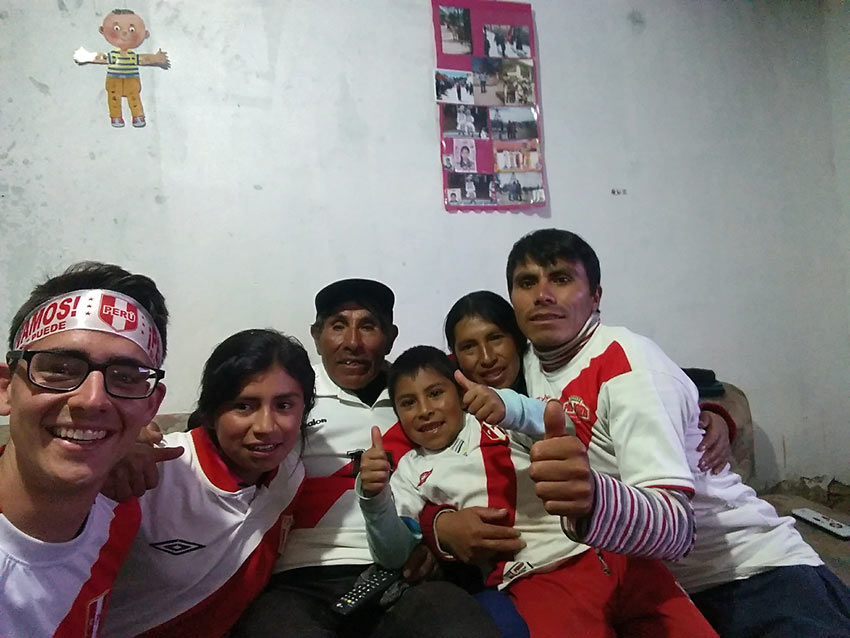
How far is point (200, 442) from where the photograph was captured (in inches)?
39.6

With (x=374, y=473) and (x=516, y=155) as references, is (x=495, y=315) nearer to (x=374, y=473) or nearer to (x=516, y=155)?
(x=374, y=473)

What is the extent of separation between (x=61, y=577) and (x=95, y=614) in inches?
3.4

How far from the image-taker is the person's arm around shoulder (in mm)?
1015

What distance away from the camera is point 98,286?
78 cm

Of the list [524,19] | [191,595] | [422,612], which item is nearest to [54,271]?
[191,595]

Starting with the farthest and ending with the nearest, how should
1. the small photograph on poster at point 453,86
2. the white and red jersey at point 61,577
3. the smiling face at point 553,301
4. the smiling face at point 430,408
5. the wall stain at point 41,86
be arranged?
the small photograph on poster at point 453,86, the wall stain at point 41,86, the smiling face at point 430,408, the smiling face at point 553,301, the white and red jersey at point 61,577

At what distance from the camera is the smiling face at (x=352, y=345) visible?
1.30 metres

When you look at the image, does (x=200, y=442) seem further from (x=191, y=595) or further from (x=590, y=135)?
(x=590, y=135)

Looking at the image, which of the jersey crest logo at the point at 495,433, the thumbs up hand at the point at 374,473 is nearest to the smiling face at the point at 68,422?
the thumbs up hand at the point at 374,473

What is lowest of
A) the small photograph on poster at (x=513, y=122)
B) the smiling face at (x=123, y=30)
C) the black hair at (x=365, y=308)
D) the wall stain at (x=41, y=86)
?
the black hair at (x=365, y=308)

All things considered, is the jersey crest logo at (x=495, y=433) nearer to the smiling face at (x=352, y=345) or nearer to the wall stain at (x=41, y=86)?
the smiling face at (x=352, y=345)

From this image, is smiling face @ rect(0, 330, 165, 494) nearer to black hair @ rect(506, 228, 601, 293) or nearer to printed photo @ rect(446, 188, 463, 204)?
black hair @ rect(506, 228, 601, 293)

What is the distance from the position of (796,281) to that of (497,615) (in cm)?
180

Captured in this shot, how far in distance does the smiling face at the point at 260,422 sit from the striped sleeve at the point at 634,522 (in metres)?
0.52
